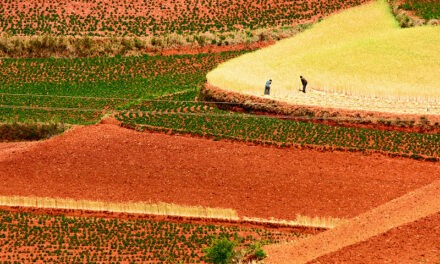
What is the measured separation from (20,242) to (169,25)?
111 feet

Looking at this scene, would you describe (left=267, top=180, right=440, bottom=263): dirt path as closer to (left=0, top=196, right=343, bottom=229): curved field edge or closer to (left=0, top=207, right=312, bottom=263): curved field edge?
(left=0, top=207, right=312, bottom=263): curved field edge

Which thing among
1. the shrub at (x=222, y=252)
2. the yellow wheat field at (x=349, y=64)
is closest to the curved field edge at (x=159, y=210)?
the shrub at (x=222, y=252)

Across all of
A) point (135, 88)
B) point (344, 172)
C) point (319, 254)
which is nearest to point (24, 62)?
point (135, 88)

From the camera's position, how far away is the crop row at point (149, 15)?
3339 inches

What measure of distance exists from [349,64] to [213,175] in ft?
54.2

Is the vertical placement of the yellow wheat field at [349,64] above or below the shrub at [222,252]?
above

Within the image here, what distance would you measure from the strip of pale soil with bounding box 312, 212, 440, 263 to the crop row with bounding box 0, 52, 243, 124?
25783mm

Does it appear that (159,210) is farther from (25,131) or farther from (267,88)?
(25,131)

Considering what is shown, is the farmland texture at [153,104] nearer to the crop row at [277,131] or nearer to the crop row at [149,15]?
the crop row at [277,131]

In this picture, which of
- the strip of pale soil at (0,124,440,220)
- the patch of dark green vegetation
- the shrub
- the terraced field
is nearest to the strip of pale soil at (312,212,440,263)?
the terraced field

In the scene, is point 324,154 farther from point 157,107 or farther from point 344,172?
point 157,107

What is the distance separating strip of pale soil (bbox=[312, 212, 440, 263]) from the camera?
43.3 m

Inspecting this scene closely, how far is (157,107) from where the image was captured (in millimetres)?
66500

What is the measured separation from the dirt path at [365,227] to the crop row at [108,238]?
4.30 m
